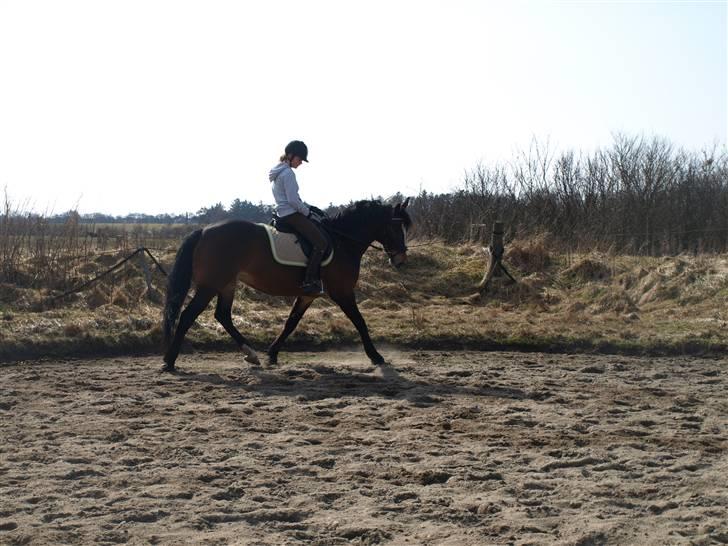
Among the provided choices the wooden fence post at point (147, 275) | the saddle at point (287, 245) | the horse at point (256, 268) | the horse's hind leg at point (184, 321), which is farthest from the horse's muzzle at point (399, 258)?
the wooden fence post at point (147, 275)

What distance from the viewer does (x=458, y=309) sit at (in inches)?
629

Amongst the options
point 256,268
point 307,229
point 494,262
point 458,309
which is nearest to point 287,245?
point 307,229

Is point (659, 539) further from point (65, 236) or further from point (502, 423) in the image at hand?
point (65, 236)

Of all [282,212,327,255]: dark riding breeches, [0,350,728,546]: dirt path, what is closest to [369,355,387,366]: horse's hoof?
[0,350,728,546]: dirt path

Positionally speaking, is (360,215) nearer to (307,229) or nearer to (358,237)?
(358,237)

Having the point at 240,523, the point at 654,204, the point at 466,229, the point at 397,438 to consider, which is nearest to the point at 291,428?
the point at 397,438

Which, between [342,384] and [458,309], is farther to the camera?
[458,309]

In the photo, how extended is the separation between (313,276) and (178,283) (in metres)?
1.68

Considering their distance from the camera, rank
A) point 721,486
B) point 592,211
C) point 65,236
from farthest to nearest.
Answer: point 592,211 < point 65,236 < point 721,486

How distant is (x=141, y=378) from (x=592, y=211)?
21.9 metres

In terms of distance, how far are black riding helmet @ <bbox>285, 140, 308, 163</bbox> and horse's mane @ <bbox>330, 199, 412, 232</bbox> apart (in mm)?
1138

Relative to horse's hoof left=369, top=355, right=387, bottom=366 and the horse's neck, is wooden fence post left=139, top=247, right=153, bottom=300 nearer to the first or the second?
the horse's neck

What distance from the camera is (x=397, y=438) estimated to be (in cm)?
734

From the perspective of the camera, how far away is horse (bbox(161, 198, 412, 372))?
34.9ft
